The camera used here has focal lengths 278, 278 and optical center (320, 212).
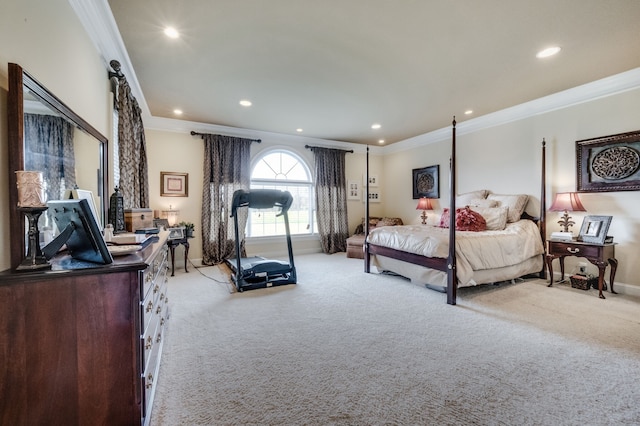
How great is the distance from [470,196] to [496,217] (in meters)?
0.77

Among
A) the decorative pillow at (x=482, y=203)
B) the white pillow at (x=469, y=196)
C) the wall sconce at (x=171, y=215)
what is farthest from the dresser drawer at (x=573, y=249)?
the wall sconce at (x=171, y=215)

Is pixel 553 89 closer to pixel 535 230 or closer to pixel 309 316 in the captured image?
pixel 535 230

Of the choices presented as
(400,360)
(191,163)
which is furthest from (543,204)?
Result: (191,163)

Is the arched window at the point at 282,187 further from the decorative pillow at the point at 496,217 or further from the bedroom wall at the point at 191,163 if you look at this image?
the decorative pillow at the point at 496,217

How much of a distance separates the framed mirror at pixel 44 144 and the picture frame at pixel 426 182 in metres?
5.49

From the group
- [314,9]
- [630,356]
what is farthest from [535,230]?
[314,9]

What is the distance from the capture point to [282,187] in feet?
19.9

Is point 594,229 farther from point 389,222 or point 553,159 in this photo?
point 389,222

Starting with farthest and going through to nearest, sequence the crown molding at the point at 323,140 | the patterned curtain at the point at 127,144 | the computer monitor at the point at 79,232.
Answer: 1. the patterned curtain at the point at 127,144
2. the crown molding at the point at 323,140
3. the computer monitor at the point at 79,232

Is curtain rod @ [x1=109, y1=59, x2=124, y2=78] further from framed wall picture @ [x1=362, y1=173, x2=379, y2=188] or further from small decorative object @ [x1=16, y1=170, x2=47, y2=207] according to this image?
framed wall picture @ [x1=362, y1=173, x2=379, y2=188]

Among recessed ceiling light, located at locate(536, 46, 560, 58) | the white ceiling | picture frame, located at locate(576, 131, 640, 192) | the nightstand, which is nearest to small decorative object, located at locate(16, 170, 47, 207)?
the white ceiling

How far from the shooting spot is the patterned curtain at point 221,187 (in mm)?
5145

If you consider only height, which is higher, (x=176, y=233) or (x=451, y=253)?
(x=176, y=233)

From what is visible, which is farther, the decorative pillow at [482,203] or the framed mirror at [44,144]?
the decorative pillow at [482,203]
